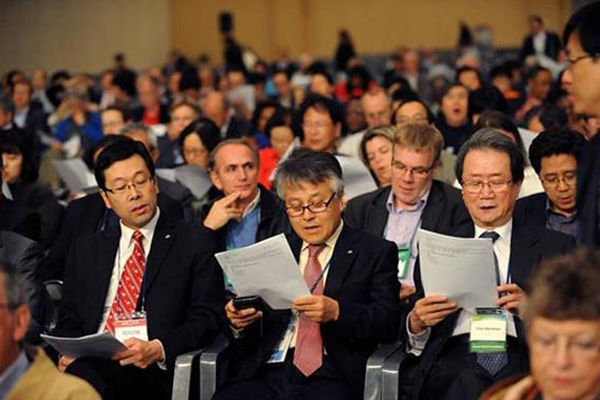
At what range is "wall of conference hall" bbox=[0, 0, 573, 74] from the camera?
1077 inches

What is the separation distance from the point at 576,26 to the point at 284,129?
5.44m

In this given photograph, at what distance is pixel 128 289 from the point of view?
5664 millimetres

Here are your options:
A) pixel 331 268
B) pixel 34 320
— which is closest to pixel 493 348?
pixel 331 268

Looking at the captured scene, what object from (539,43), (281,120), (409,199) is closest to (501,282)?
(409,199)

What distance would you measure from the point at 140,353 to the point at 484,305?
147 centimetres

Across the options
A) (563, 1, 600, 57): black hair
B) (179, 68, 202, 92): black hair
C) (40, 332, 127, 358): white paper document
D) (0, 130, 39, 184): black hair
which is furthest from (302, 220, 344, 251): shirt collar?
(179, 68, 202, 92): black hair

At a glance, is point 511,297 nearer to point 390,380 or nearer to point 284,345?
point 390,380

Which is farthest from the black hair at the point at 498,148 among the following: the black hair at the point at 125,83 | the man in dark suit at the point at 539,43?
the man in dark suit at the point at 539,43

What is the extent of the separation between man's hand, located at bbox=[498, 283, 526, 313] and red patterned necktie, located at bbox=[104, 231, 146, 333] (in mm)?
1695

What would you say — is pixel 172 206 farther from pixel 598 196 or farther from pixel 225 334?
pixel 598 196

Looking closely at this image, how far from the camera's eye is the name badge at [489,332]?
485 cm

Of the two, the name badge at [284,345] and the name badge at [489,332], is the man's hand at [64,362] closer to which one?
the name badge at [284,345]

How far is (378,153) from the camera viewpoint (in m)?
7.55

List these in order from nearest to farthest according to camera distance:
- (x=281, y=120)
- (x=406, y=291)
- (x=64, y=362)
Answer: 1. (x=64, y=362)
2. (x=406, y=291)
3. (x=281, y=120)
